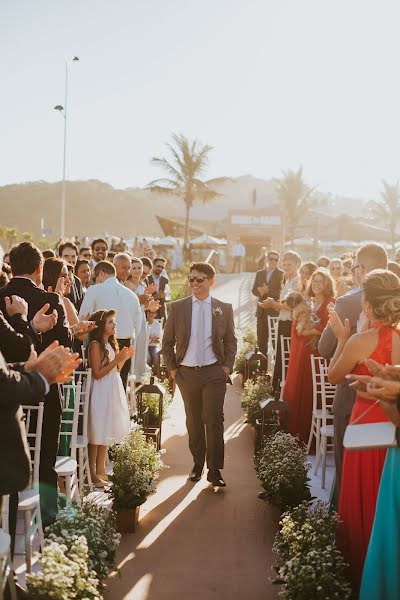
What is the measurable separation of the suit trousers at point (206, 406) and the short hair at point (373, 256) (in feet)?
7.22

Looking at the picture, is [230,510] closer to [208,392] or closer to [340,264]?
[208,392]

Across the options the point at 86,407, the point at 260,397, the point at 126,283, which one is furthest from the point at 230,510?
the point at 126,283

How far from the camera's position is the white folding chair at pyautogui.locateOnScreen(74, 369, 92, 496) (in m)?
6.08

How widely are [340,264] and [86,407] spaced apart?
20.3 ft

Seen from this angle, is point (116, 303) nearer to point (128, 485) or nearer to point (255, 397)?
point (255, 397)

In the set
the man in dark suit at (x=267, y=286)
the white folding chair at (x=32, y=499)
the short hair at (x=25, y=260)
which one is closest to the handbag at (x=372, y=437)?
the white folding chair at (x=32, y=499)

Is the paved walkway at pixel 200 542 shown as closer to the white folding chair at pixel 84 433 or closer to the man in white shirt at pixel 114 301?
the white folding chair at pixel 84 433

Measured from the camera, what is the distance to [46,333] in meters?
5.18

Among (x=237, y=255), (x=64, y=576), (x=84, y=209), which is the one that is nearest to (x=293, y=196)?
(x=237, y=255)

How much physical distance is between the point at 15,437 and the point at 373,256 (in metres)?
3.27

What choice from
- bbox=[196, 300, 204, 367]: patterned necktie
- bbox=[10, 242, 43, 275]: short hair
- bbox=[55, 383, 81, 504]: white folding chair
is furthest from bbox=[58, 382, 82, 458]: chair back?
bbox=[196, 300, 204, 367]: patterned necktie

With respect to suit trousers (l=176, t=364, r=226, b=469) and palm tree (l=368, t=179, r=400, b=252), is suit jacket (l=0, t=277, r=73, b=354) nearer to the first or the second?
suit trousers (l=176, t=364, r=226, b=469)

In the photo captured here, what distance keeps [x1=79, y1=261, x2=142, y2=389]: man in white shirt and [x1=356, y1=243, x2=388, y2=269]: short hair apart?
3.43 m

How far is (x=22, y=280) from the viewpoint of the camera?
4973 mm
